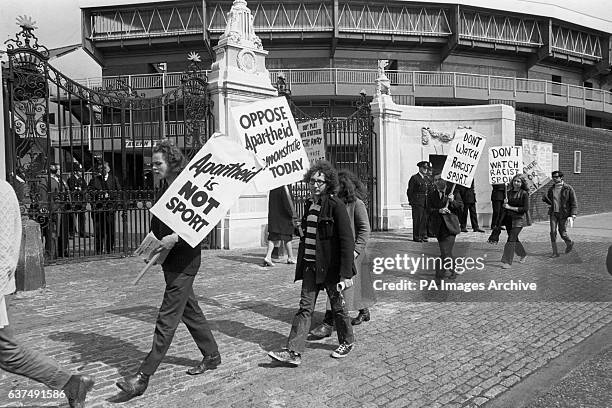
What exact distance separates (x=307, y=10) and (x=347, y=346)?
2908cm

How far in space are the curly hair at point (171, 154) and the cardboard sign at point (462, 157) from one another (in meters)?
6.90

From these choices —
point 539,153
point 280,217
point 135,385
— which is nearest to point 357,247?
point 135,385

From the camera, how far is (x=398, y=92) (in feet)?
96.2

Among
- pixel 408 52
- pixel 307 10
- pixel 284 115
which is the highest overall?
pixel 307 10

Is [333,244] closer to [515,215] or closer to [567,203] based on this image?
[515,215]

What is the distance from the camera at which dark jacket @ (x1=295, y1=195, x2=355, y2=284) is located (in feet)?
14.5

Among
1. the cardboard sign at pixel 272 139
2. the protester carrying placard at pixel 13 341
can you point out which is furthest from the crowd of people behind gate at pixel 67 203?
the protester carrying placard at pixel 13 341

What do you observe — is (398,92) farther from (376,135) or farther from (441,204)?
(441,204)

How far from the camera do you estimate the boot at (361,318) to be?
5629 mm

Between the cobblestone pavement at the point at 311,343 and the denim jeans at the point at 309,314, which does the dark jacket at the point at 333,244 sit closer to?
the denim jeans at the point at 309,314

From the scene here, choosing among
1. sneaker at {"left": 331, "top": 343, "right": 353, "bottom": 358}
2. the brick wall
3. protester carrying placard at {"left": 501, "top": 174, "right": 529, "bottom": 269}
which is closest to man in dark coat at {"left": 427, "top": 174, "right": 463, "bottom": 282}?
protester carrying placard at {"left": 501, "top": 174, "right": 529, "bottom": 269}

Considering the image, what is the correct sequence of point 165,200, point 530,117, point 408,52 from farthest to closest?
point 408,52 < point 530,117 < point 165,200

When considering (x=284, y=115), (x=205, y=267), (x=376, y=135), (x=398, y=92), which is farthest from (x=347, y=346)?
(x=398, y=92)

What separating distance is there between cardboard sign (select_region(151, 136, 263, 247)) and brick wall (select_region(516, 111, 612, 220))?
15175 mm
